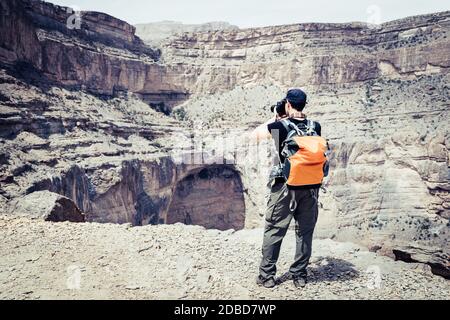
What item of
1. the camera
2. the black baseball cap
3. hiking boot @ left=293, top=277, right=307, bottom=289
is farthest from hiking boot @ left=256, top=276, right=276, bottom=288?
the black baseball cap

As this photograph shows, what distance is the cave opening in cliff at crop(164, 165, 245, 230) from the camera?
85.9ft

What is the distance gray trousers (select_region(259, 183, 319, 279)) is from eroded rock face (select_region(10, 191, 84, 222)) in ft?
17.6

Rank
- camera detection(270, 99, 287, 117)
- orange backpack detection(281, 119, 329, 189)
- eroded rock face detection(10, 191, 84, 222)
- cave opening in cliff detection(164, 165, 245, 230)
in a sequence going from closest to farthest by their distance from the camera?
1. orange backpack detection(281, 119, 329, 189)
2. camera detection(270, 99, 287, 117)
3. eroded rock face detection(10, 191, 84, 222)
4. cave opening in cliff detection(164, 165, 245, 230)

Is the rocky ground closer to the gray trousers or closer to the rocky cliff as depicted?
the gray trousers

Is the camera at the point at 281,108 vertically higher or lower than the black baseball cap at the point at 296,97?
lower

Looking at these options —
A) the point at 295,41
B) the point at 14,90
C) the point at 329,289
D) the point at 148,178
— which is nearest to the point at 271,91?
the point at 295,41

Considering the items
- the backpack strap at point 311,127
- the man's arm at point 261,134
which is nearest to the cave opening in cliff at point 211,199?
the man's arm at point 261,134

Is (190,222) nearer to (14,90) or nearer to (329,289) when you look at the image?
(14,90)

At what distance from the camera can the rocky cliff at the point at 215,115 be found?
16875 mm

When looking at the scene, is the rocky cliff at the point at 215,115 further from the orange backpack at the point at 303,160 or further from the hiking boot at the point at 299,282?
the orange backpack at the point at 303,160

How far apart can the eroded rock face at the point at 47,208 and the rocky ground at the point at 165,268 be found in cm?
195

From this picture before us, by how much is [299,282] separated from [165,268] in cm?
160
